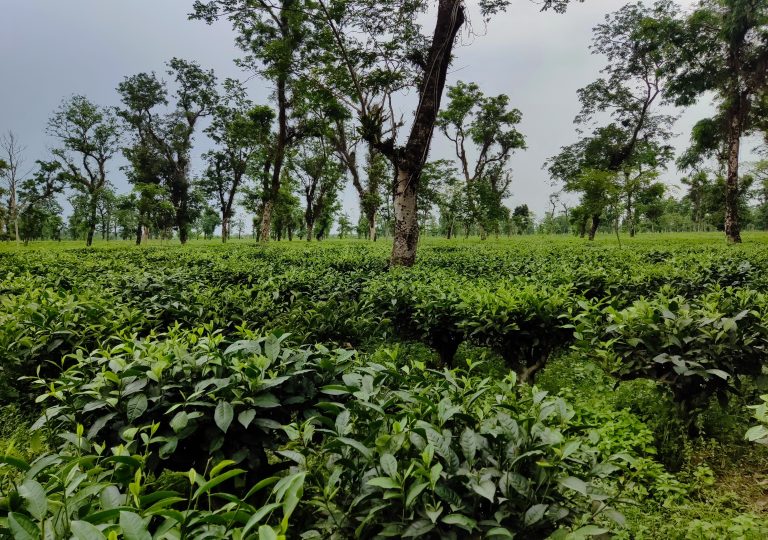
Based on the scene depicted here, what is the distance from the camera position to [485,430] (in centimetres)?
159

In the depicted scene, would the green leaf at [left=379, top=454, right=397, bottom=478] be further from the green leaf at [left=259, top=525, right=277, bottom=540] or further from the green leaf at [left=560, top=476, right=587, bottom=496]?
the green leaf at [left=560, top=476, right=587, bottom=496]

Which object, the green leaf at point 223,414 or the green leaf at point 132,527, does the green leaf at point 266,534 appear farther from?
the green leaf at point 223,414

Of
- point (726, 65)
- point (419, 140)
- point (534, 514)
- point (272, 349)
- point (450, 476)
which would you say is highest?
point (726, 65)

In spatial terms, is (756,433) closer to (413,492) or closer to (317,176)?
(413,492)

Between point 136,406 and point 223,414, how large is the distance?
0.47m

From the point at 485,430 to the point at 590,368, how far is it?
8.05ft

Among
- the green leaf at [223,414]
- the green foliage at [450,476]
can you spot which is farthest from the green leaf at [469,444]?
the green leaf at [223,414]

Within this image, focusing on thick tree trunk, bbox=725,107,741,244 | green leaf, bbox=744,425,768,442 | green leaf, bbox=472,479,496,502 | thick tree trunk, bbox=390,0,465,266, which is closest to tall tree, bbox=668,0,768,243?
thick tree trunk, bbox=725,107,741,244

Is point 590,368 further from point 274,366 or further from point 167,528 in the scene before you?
point 167,528

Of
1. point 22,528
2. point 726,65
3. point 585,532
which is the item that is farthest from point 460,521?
point 726,65

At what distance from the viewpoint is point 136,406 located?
1.90m

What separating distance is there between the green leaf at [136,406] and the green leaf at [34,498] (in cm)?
74

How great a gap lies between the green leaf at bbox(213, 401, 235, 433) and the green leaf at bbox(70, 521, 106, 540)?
76 centimetres

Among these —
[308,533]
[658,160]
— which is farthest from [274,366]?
[658,160]
